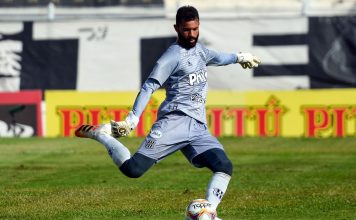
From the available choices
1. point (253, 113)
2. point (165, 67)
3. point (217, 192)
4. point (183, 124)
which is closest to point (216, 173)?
point (217, 192)

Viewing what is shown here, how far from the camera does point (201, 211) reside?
10531 millimetres

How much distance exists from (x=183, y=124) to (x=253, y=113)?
1437 centimetres

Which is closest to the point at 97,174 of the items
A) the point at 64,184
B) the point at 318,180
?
the point at 64,184

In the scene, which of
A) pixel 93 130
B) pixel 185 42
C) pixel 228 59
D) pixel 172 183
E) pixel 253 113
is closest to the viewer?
pixel 185 42

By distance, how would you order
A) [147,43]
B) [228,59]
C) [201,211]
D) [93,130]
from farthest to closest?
[147,43] < [228,59] < [93,130] < [201,211]

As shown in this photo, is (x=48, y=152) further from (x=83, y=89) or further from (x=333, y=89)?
(x=333, y=89)

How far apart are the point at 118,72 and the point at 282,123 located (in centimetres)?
450

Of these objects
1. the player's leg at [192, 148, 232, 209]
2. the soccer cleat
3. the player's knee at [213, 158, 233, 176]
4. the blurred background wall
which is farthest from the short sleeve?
the blurred background wall

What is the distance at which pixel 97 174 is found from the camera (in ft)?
57.4

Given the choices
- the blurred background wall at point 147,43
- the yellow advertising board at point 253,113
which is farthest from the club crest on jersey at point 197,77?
the blurred background wall at point 147,43

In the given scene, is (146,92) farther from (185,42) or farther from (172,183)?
(172,183)

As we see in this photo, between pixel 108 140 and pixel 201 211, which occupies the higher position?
pixel 108 140

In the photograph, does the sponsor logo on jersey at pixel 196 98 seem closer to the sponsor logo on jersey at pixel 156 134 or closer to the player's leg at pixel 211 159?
the player's leg at pixel 211 159

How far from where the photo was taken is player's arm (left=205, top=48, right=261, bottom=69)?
37.4 feet
